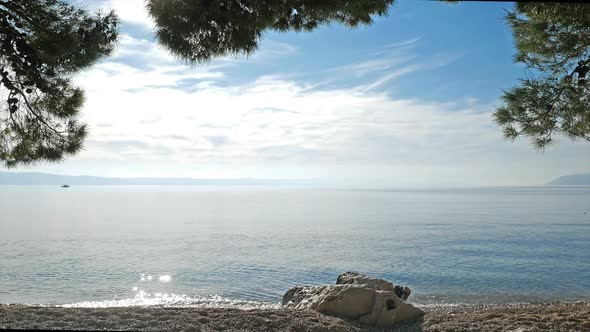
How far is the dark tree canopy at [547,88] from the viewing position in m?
6.73

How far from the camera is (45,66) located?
6945mm

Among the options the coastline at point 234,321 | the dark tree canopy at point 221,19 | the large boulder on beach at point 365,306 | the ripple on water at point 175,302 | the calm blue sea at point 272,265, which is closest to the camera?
the dark tree canopy at point 221,19

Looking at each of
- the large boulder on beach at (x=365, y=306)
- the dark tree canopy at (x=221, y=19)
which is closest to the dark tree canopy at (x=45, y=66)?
the dark tree canopy at (x=221, y=19)

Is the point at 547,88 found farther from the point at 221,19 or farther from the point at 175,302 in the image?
the point at 175,302

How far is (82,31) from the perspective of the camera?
6.94 m

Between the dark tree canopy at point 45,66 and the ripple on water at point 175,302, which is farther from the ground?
the dark tree canopy at point 45,66

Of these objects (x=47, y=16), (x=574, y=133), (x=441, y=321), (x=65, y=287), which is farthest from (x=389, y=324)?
(x=65, y=287)

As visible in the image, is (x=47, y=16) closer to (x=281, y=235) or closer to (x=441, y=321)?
(x=441, y=321)

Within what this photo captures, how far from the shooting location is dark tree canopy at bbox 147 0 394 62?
516 centimetres

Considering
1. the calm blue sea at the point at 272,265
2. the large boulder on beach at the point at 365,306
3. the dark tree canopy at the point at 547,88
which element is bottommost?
the calm blue sea at the point at 272,265

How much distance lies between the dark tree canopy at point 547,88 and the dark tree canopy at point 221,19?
2.80 metres

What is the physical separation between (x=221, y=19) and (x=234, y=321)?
157 inches

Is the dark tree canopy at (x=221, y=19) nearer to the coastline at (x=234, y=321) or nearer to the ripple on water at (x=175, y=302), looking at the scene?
the coastline at (x=234, y=321)

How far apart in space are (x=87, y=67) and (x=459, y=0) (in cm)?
553
